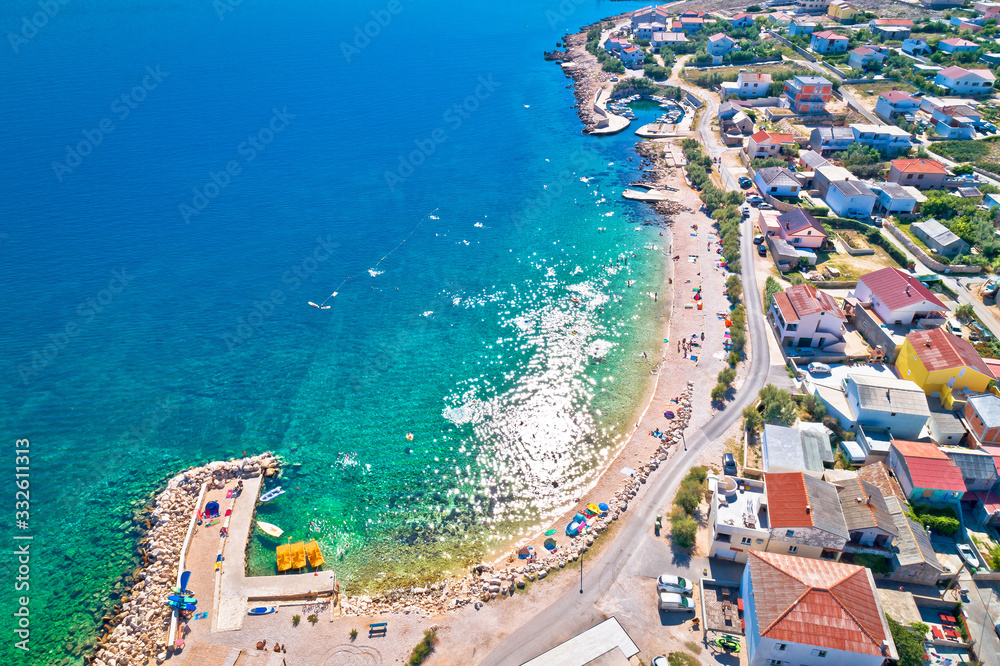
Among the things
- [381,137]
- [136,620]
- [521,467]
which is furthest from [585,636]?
[381,137]

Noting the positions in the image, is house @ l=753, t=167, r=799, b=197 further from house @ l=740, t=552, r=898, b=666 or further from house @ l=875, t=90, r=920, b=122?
house @ l=740, t=552, r=898, b=666

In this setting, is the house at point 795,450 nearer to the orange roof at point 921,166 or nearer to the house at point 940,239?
the house at point 940,239

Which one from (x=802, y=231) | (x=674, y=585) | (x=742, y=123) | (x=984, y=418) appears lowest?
(x=674, y=585)

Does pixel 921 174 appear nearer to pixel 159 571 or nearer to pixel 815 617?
pixel 815 617

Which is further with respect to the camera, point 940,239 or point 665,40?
point 665,40

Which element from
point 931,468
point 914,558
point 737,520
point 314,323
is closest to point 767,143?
point 931,468

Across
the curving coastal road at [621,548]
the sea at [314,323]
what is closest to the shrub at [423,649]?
the curving coastal road at [621,548]
